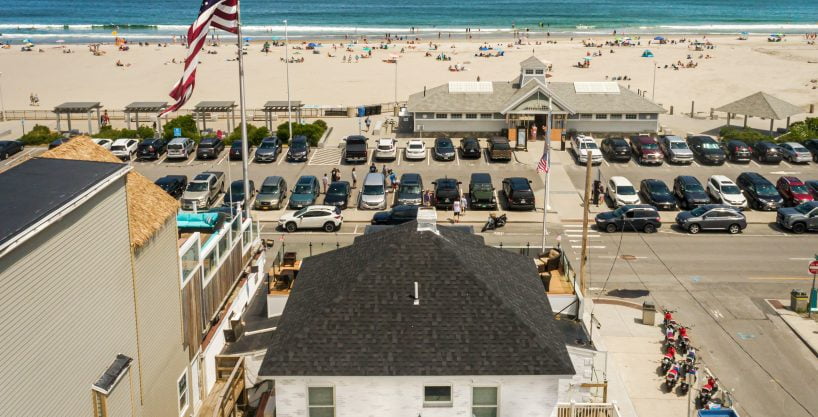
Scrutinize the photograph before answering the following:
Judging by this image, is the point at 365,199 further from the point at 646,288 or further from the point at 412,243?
the point at 412,243

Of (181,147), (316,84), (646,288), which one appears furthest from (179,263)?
(316,84)

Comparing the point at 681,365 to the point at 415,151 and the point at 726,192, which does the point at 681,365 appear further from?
the point at 415,151

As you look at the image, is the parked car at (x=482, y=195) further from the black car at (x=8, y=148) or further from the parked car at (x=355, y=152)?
the black car at (x=8, y=148)

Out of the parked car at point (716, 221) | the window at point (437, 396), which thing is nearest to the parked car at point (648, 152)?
the parked car at point (716, 221)

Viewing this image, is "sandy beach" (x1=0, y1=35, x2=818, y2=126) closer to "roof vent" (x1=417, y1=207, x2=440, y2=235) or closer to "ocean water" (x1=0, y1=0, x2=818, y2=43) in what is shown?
"ocean water" (x1=0, y1=0, x2=818, y2=43)

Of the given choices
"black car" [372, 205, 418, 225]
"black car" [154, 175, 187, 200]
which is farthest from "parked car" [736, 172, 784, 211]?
"black car" [154, 175, 187, 200]
